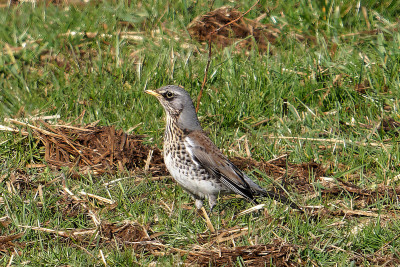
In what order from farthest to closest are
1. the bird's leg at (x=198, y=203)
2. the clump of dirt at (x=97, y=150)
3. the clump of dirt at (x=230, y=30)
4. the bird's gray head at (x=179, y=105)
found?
the clump of dirt at (x=230, y=30) < the clump of dirt at (x=97, y=150) < the bird's gray head at (x=179, y=105) < the bird's leg at (x=198, y=203)

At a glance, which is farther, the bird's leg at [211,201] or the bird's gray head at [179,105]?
the bird's gray head at [179,105]

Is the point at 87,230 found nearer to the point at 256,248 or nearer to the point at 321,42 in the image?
the point at 256,248

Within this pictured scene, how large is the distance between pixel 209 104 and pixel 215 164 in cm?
159

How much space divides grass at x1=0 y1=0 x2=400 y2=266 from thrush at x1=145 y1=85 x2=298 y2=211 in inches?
7.3

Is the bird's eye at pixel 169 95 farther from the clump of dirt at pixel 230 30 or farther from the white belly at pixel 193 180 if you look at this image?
the clump of dirt at pixel 230 30

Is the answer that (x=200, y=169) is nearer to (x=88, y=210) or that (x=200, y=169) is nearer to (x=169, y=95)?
(x=169, y=95)

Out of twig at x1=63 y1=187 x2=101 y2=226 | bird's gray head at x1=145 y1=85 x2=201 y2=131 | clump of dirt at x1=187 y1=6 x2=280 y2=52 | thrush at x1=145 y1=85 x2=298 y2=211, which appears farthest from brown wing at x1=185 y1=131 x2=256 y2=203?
clump of dirt at x1=187 y1=6 x2=280 y2=52

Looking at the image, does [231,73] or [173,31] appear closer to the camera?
[231,73]

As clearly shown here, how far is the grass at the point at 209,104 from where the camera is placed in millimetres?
4723

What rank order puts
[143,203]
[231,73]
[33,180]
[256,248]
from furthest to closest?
1. [231,73]
2. [33,180]
3. [143,203]
4. [256,248]

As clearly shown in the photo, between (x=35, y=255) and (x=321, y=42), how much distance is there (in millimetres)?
4777

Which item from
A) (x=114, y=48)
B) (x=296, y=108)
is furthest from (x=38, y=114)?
(x=296, y=108)

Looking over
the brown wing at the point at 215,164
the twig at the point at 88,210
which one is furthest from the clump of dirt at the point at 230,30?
the twig at the point at 88,210

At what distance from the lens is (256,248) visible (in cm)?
435
